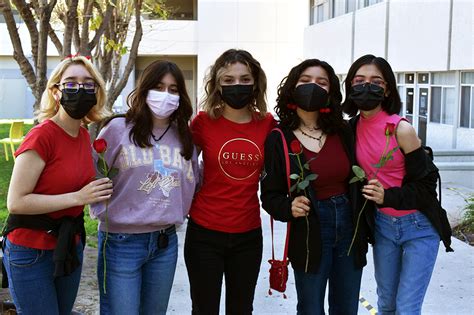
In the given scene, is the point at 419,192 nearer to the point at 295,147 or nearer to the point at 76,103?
the point at 295,147

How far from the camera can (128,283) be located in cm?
312

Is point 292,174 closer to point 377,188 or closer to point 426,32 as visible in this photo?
point 377,188

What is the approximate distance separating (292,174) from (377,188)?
0.46 m

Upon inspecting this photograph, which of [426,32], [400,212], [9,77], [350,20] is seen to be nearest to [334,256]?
[400,212]

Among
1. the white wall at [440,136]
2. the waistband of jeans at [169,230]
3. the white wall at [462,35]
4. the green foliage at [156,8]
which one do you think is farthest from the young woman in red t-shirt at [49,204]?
the white wall at [440,136]

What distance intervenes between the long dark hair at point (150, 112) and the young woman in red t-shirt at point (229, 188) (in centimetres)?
18

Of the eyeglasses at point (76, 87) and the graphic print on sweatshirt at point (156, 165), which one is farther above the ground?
the eyeglasses at point (76, 87)

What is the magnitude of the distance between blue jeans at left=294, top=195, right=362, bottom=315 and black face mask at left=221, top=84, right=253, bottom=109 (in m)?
0.77

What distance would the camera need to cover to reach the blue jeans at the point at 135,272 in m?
3.13

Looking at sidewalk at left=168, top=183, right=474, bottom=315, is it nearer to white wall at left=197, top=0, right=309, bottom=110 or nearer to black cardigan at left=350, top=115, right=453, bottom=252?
black cardigan at left=350, top=115, right=453, bottom=252

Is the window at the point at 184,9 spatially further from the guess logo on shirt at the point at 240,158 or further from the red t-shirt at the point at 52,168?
the red t-shirt at the point at 52,168

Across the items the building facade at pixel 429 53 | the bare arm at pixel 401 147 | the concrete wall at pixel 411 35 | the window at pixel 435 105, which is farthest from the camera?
the window at pixel 435 105

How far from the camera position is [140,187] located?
3.14 m

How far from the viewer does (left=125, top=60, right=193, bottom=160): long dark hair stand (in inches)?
126
